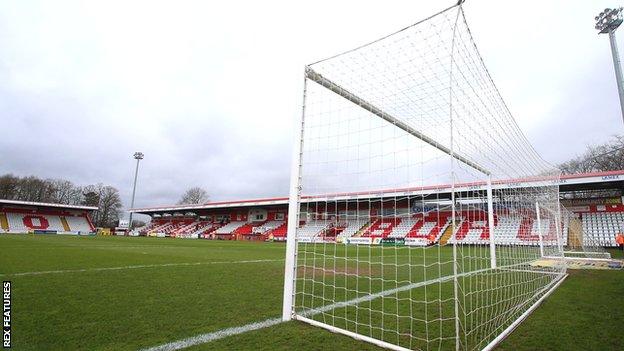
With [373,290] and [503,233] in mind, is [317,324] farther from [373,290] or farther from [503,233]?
[503,233]

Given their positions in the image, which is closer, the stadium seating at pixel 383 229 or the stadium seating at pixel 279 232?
the stadium seating at pixel 383 229

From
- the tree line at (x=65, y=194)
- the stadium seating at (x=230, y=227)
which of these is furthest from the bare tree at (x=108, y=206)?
the stadium seating at (x=230, y=227)

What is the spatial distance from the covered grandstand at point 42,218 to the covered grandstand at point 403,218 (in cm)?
921

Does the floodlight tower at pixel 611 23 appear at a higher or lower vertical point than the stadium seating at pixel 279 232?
higher

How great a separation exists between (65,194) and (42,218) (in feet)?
68.6

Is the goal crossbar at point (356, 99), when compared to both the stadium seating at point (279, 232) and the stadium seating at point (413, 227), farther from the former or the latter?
the stadium seating at point (279, 232)

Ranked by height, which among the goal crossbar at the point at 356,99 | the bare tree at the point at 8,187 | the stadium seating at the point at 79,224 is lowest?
the stadium seating at the point at 79,224

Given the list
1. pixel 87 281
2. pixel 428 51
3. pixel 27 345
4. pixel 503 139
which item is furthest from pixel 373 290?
pixel 87 281

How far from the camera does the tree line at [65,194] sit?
57.0 meters

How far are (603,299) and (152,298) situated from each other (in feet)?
22.3

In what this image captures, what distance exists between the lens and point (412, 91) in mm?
4121

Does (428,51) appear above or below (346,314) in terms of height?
above

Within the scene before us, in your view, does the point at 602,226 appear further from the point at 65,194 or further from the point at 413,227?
the point at 65,194

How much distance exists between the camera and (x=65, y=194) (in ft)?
213
